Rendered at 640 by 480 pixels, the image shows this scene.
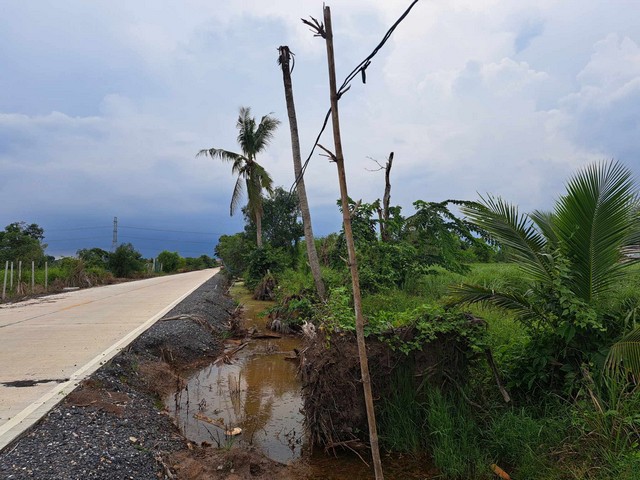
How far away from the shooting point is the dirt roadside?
142 inches

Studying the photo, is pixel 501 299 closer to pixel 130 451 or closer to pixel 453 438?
pixel 453 438

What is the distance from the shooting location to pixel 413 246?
11742 mm

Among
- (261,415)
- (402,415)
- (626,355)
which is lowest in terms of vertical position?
(261,415)

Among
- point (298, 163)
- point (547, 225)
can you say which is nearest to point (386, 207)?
point (298, 163)

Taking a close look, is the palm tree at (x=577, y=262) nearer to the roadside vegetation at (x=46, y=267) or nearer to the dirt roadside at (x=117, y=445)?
the dirt roadside at (x=117, y=445)

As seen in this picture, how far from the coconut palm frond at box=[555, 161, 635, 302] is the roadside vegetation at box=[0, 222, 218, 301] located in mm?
19704

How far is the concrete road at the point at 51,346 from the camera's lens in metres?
4.91

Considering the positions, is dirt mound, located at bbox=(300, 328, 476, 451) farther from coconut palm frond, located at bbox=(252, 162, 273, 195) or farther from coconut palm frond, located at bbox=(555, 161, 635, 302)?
coconut palm frond, located at bbox=(252, 162, 273, 195)

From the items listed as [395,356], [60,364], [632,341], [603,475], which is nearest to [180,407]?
[60,364]

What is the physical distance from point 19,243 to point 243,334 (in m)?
27.3

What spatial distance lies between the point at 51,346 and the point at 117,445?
4900mm

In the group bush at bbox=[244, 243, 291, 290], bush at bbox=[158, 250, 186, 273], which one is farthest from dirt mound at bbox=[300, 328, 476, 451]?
bush at bbox=[158, 250, 186, 273]

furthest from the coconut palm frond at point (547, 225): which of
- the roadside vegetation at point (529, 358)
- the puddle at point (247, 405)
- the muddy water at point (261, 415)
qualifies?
the puddle at point (247, 405)

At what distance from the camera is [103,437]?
4.19 meters
